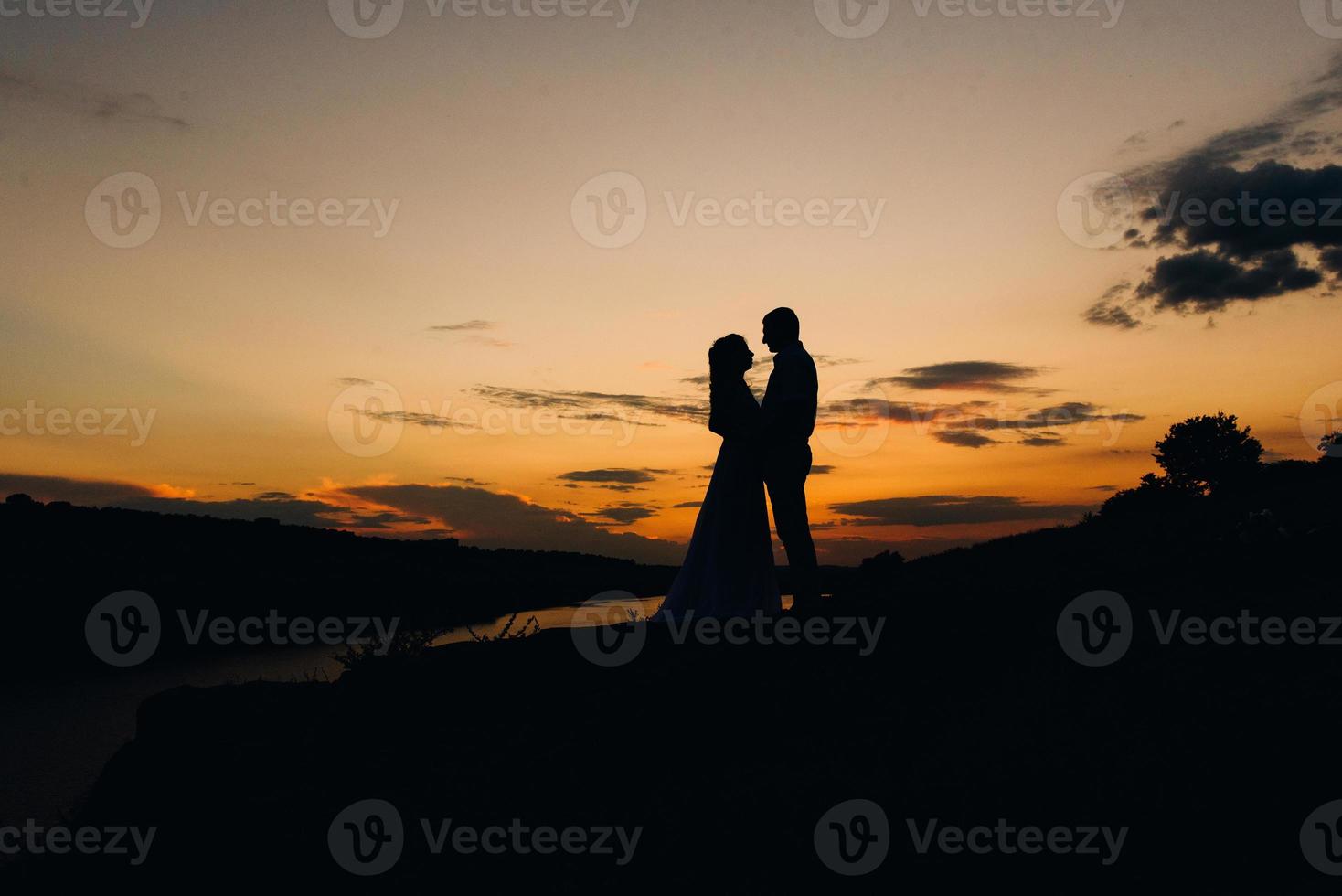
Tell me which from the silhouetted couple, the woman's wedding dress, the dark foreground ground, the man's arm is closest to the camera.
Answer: the dark foreground ground

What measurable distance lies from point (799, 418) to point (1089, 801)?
5043 millimetres

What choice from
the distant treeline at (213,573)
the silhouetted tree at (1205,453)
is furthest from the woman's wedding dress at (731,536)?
the silhouetted tree at (1205,453)

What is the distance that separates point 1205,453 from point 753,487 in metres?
53.9

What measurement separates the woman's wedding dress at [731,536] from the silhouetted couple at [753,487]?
11 mm

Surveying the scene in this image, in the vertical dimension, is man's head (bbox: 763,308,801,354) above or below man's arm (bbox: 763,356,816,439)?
above

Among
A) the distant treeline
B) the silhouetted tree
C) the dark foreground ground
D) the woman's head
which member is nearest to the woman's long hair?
the woman's head

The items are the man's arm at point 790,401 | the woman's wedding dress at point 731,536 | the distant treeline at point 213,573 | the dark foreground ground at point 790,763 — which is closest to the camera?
the dark foreground ground at point 790,763

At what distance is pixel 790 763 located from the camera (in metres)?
6.41

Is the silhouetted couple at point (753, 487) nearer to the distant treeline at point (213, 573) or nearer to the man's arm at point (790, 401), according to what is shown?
the man's arm at point (790, 401)

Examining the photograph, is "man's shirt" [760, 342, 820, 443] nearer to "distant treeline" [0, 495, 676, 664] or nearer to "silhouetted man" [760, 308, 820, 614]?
"silhouetted man" [760, 308, 820, 614]

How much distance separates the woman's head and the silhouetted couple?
1 cm

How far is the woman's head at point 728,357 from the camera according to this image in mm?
9906

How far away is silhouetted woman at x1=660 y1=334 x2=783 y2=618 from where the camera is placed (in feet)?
32.4

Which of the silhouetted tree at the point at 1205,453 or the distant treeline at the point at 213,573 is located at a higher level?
the silhouetted tree at the point at 1205,453
